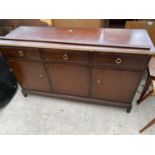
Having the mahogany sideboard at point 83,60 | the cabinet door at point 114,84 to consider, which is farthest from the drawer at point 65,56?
the cabinet door at point 114,84

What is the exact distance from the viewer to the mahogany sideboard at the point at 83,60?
1.04m

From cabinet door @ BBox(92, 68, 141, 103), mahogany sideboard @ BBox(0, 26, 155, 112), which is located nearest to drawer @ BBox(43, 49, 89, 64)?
mahogany sideboard @ BBox(0, 26, 155, 112)

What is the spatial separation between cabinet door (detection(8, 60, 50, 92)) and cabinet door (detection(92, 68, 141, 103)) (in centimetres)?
53

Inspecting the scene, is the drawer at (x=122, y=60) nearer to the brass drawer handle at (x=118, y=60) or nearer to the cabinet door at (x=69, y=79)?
the brass drawer handle at (x=118, y=60)

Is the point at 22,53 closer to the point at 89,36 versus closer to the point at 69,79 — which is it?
the point at 69,79

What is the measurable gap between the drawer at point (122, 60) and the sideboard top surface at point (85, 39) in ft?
0.18

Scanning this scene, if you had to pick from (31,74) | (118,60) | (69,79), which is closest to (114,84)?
(118,60)

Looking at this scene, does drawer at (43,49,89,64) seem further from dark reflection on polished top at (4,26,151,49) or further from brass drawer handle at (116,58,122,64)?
brass drawer handle at (116,58,122,64)

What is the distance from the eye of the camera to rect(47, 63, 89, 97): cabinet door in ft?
4.09

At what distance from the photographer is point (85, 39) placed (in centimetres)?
116
